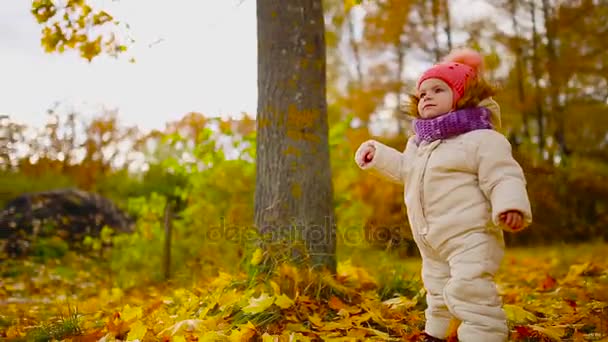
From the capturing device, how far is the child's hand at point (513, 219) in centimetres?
223

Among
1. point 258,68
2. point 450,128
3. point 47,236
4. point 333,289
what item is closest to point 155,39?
point 258,68

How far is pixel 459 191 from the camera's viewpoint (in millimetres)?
2447

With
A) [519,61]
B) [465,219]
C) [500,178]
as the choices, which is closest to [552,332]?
[465,219]

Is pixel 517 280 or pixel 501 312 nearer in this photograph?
pixel 501 312

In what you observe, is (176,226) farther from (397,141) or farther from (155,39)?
(397,141)

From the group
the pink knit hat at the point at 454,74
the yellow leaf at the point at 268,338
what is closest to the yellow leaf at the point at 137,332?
the yellow leaf at the point at 268,338

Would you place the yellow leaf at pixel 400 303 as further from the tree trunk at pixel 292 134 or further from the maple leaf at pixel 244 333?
the maple leaf at pixel 244 333

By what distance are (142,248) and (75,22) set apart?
2.82 m

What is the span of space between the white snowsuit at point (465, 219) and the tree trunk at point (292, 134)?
1015 mm

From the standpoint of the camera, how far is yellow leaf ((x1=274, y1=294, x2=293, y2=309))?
116 inches

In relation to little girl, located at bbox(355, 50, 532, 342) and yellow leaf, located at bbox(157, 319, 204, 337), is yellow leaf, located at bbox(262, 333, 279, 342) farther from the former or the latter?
little girl, located at bbox(355, 50, 532, 342)

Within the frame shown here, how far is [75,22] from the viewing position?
4277mm

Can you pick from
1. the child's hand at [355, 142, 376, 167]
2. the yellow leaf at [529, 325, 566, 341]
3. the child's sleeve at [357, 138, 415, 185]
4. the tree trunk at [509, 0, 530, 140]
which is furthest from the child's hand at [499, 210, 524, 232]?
the tree trunk at [509, 0, 530, 140]

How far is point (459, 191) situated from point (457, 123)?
285 millimetres
